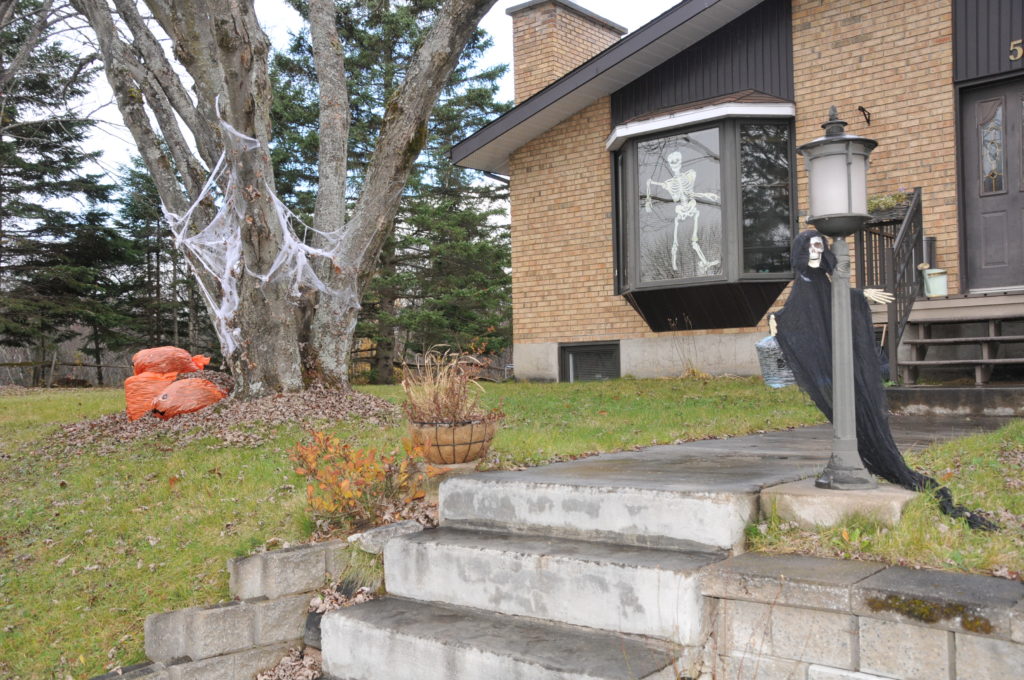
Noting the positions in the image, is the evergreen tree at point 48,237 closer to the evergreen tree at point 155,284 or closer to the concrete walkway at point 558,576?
the evergreen tree at point 155,284

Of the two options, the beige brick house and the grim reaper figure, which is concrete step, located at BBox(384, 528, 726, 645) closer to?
the grim reaper figure

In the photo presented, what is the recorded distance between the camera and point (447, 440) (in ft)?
15.3

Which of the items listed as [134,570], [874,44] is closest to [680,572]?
[134,570]

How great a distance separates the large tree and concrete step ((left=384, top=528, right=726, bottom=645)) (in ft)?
16.5

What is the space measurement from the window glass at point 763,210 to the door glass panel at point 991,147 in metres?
2.25

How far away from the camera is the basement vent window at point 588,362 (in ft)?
42.4

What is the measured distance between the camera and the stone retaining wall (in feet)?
8.20

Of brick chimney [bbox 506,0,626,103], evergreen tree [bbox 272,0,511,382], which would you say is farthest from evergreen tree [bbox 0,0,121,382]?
brick chimney [bbox 506,0,626,103]

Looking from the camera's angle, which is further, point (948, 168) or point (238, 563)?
point (948, 168)

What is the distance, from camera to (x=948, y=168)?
388 inches

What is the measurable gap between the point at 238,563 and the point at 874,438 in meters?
3.15

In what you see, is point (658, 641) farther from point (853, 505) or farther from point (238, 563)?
point (238, 563)

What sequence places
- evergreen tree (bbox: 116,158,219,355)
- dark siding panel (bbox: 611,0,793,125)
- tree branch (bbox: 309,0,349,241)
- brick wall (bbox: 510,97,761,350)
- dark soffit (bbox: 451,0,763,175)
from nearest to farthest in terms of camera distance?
tree branch (bbox: 309,0,349,241) < dark soffit (bbox: 451,0,763,175) < dark siding panel (bbox: 611,0,793,125) < brick wall (bbox: 510,97,761,350) < evergreen tree (bbox: 116,158,219,355)

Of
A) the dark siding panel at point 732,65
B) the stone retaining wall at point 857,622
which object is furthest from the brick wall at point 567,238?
the stone retaining wall at point 857,622
